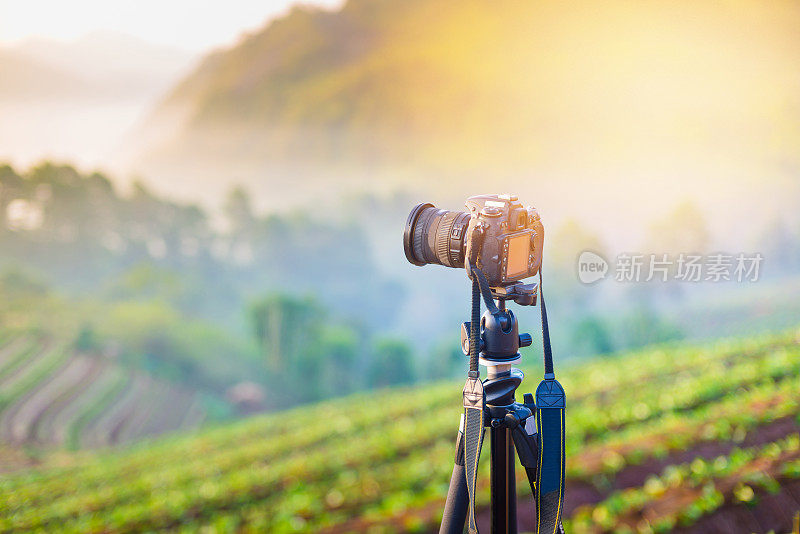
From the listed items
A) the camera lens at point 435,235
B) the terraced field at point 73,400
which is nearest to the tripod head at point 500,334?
the camera lens at point 435,235

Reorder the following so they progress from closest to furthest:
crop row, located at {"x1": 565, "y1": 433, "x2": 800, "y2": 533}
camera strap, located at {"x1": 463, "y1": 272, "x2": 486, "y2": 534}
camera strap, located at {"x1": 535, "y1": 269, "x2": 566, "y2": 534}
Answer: camera strap, located at {"x1": 463, "y1": 272, "x2": 486, "y2": 534}, camera strap, located at {"x1": 535, "y1": 269, "x2": 566, "y2": 534}, crop row, located at {"x1": 565, "y1": 433, "x2": 800, "y2": 533}

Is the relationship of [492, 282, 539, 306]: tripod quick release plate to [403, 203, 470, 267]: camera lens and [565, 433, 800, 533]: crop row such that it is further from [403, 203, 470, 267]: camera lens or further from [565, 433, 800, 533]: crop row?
[565, 433, 800, 533]: crop row

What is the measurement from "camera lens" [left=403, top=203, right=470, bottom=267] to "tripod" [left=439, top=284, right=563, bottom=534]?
0.54ft

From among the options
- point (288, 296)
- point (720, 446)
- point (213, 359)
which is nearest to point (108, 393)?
point (213, 359)

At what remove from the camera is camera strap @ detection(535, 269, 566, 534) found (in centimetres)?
156

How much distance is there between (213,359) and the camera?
543 inches

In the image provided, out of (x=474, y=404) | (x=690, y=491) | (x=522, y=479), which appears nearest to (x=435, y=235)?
(x=474, y=404)

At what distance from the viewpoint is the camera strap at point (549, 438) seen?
1.56m

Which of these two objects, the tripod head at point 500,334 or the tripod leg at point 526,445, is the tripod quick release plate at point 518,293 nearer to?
the tripod head at point 500,334

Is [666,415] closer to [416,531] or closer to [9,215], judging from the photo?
[416,531]

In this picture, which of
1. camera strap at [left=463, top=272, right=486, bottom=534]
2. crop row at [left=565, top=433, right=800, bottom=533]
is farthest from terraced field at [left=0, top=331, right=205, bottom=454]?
camera strap at [left=463, top=272, right=486, bottom=534]

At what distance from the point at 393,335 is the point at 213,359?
4.48 meters

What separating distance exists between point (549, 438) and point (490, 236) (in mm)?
583

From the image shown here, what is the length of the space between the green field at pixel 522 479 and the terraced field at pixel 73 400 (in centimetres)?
174
